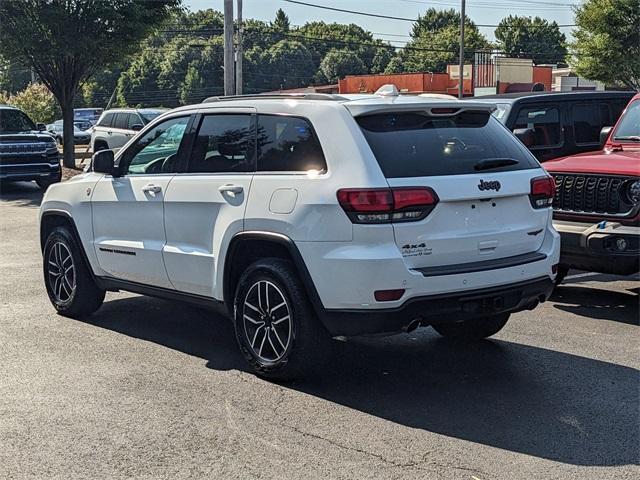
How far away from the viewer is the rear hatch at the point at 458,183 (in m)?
4.83

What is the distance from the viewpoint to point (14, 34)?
A: 20.0 metres

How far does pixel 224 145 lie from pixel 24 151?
13.6 metres

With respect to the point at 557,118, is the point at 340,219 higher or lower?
lower

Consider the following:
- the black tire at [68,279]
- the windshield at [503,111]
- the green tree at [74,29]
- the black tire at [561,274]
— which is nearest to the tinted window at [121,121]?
the green tree at [74,29]

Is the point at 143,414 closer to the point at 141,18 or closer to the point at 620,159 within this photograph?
the point at 620,159

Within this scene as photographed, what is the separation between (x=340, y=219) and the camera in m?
4.78

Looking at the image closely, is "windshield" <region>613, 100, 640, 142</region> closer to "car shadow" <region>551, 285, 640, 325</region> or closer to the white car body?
"car shadow" <region>551, 285, 640, 325</region>

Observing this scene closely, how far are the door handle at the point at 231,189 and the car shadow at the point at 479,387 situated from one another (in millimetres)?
1248

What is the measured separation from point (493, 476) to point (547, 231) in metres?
2.13

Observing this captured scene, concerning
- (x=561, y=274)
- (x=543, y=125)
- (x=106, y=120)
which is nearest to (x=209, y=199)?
(x=561, y=274)

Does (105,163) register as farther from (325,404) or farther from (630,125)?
(630,125)

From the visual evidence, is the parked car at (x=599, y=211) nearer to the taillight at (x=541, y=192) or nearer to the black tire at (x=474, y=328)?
the black tire at (x=474, y=328)

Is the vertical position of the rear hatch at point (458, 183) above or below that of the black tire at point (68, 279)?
above

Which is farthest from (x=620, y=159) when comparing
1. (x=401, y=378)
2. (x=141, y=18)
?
(x=141, y=18)
